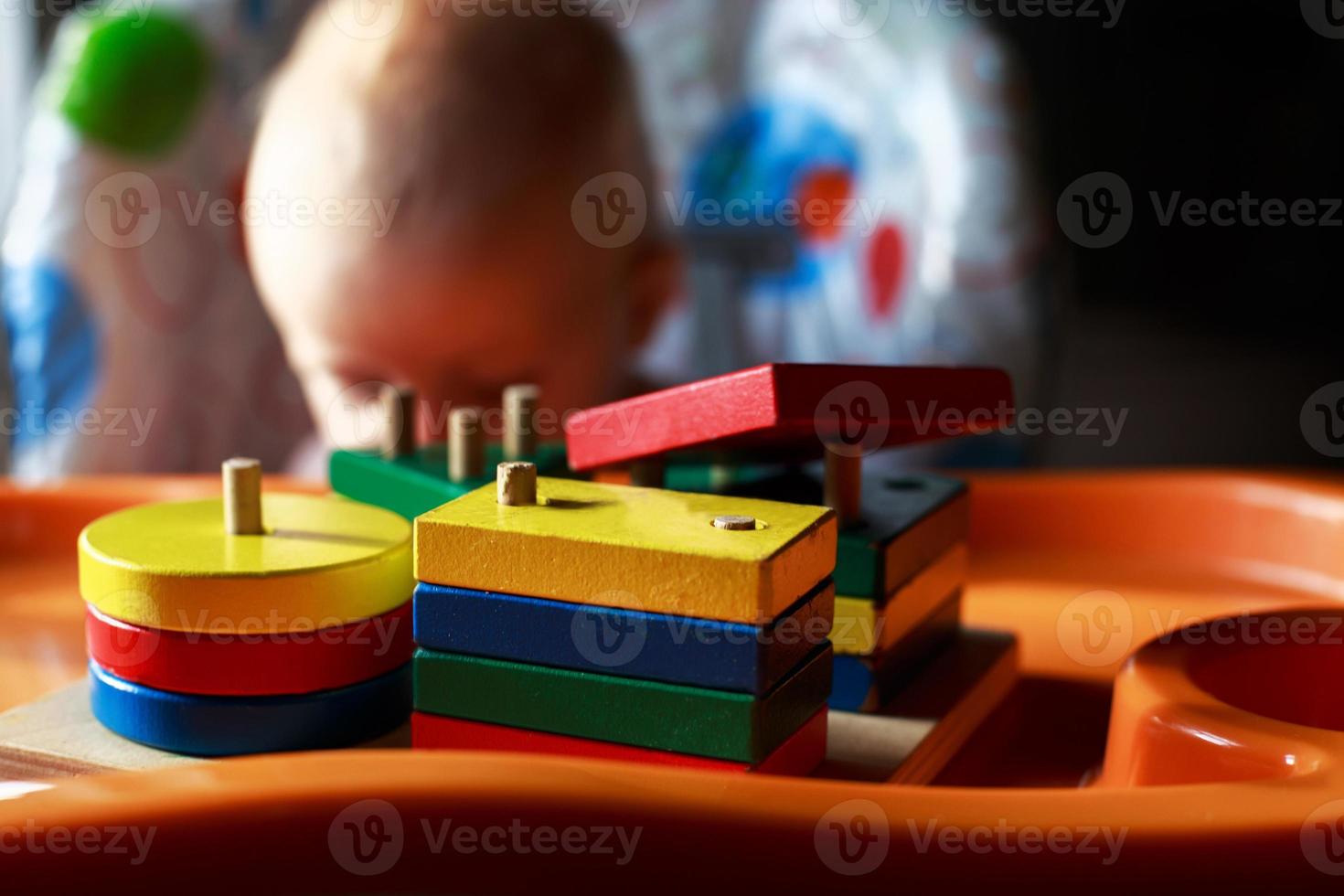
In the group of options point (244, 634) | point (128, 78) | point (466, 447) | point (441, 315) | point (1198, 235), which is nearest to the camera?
point (244, 634)

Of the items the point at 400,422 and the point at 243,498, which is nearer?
the point at 243,498

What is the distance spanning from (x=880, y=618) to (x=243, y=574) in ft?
0.76

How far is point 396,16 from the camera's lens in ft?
3.01

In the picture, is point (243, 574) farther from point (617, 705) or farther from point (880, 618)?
point (880, 618)

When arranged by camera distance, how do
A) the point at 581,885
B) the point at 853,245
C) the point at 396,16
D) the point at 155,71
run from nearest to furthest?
the point at 581,885
the point at 396,16
the point at 155,71
the point at 853,245

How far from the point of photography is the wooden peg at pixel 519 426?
63 centimetres

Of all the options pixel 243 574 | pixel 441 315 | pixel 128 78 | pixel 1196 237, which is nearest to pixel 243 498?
pixel 243 574

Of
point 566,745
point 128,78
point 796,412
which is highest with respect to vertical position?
point 128,78

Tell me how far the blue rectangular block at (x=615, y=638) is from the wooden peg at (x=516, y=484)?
0.04 metres

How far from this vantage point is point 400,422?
2.05 ft

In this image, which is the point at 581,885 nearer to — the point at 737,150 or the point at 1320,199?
the point at 737,150

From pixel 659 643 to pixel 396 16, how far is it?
609 mm

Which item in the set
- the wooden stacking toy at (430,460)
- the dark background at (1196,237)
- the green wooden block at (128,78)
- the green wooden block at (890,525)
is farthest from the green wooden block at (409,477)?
the dark background at (1196,237)

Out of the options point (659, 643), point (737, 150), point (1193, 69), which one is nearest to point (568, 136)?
point (737, 150)
